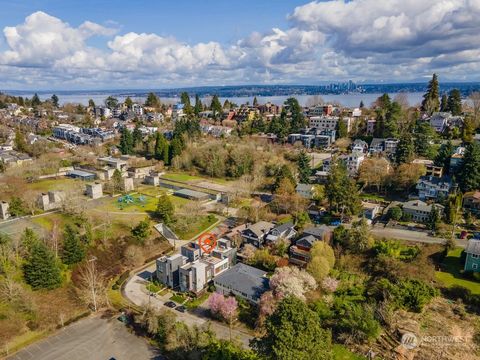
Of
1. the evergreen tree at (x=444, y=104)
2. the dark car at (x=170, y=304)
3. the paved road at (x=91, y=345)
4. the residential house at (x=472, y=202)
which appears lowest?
the paved road at (x=91, y=345)

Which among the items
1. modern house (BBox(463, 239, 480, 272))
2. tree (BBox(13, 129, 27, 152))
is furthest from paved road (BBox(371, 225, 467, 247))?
tree (BBox(13, 129, 27, 152))

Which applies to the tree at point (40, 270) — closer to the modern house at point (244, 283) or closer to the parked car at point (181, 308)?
the parked car at point (181, 308)

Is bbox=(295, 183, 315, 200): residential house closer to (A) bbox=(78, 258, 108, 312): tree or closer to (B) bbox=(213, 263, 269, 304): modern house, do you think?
(B) bbox=(213, 263, 269, 304): modern house

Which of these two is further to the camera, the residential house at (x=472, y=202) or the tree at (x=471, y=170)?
the tree at (x=471, y=170)

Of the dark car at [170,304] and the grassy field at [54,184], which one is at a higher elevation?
the grassy field at [54,184]

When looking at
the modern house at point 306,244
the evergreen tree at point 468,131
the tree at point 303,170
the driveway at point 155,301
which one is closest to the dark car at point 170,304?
the driveway at point 155,301

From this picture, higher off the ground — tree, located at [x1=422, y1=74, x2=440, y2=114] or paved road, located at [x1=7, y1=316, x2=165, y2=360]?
tree, located at [x1=422, y1=74, x2=440, y2=114]
